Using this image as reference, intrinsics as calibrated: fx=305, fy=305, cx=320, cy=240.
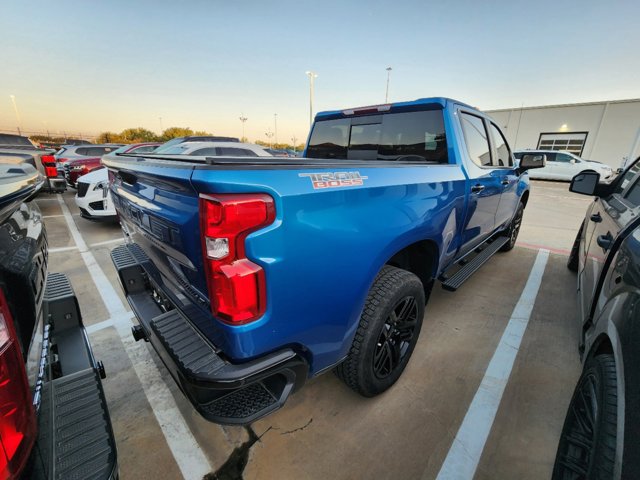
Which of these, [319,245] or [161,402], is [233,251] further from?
[161,402]

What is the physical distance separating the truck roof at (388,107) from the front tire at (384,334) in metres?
1.60

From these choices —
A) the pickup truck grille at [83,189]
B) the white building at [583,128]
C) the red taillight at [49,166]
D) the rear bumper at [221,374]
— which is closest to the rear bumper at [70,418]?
the rear bumper at [221,374]

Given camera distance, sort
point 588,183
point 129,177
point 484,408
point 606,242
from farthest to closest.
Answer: point 588,183, point 484,408, point 606,242, point 129,177

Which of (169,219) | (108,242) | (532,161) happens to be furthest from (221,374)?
(108,242)

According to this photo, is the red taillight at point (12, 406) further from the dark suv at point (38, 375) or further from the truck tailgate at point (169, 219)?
the truck tailgate at point (169, 219)

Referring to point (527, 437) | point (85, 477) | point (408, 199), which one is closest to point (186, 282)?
point (85, 477)

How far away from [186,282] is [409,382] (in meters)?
1.83

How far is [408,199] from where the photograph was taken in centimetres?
192

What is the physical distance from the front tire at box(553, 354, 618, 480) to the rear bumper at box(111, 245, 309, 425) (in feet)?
3.77

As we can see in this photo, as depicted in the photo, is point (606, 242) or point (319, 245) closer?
point (319, 245)

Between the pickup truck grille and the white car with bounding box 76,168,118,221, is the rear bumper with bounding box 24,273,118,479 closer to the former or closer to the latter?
the white car with bounding box 76,168,118,221

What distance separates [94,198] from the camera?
20.2 feet

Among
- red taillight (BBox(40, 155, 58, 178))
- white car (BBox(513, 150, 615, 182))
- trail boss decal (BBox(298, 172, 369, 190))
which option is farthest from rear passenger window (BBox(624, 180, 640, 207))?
white car (BBox(513, 150, 615, 182))

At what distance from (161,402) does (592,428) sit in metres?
2.47
